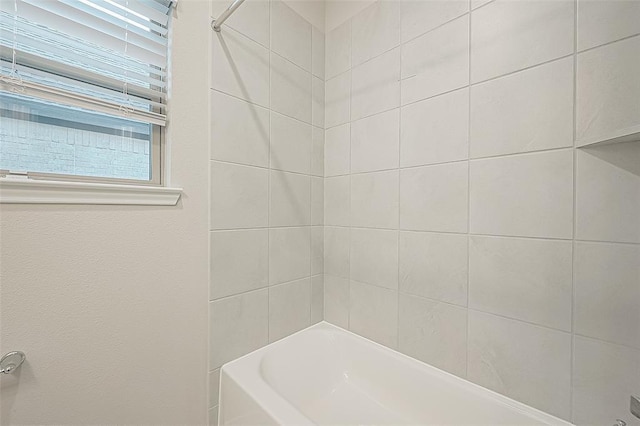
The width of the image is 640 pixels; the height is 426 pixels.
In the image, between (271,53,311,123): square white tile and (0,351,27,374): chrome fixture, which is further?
(271,53,311,123): square white tile

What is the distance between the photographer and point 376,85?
1375mm

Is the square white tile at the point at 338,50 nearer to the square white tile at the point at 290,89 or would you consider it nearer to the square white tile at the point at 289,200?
the square white tile at the point at 290,89

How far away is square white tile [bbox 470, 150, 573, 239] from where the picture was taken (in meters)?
0.89

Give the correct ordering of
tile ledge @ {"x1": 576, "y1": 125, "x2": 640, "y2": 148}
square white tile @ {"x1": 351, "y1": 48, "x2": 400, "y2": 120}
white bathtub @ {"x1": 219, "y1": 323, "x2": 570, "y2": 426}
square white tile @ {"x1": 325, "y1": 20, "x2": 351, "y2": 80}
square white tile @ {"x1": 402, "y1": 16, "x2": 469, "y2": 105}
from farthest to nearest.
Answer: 1. square white tile @ {"x1": 325, "y1": 20, "x2": 351, "y2": 80}
2. square white tile @ {"x1": 351, "y1": 48, "x2": 400, "y2": 120}
3. square white tile @ {"x1": 402, "y1": 16, "x2": 469, "y2": 105}
4. white bathtub @ {"x1": 219, "y1": 323, "x2": 570, "y2": 426}
5. tile ledge @ {"x1": 576, "y1": 125, "x2": 640, "y2": 148}

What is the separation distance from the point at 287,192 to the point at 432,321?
3.04ft

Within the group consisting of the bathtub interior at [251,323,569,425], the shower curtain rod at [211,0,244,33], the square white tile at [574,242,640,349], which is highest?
the shower curtain rod at [211,0,244,33]

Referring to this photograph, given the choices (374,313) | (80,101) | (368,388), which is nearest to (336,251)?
(374,313)

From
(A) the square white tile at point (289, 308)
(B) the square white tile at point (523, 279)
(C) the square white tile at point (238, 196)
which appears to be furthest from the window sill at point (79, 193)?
(B) the square white tile at point (523, 279)

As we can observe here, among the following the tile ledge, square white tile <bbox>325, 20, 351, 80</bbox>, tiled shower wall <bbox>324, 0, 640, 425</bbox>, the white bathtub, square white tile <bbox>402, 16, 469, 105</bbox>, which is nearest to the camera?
the tile ledge

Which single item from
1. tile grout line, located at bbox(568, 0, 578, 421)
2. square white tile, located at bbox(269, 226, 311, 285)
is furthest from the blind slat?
tile grout line, located at bbox(568, 0, 578, 421)

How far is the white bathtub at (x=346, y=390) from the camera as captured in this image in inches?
38.6

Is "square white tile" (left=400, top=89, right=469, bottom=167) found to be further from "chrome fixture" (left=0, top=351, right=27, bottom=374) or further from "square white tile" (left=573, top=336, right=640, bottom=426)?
"chrome fixture" (left=0, top=351, right=27, bottom=374)

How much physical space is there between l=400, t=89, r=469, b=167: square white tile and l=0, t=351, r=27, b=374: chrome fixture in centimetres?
147

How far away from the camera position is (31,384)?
75 centimetres
